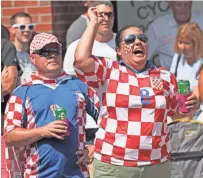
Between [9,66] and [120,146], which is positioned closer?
[120,146]

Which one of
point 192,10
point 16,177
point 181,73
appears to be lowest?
point 16,177

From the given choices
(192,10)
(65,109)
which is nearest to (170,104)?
(65,109)

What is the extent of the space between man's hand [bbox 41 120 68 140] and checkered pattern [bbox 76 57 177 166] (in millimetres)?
428

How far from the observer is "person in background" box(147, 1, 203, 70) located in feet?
26.9

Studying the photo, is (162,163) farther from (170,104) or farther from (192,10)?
(192,10)

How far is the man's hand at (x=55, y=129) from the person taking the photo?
4.48m

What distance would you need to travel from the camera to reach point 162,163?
16.1 feet

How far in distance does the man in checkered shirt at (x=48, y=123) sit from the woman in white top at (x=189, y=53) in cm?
275

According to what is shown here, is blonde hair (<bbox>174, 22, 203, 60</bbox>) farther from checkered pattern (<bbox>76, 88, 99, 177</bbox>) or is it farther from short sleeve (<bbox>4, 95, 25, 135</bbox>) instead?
short sleeve (<bbox>4, 95, 25, 135</bbox>)

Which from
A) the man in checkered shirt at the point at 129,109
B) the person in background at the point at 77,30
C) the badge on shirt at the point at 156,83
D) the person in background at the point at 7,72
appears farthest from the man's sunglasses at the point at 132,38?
the person in background at the point at 77,30

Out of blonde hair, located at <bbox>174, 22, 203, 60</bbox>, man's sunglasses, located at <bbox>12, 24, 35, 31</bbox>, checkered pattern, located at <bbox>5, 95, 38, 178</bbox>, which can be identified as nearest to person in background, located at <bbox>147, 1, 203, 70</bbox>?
blonde hair, located at <bbox>174, 22, 203, 60</bbox>

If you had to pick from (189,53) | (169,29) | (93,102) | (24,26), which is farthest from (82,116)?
(169,29)

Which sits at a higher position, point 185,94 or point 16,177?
point 185,94

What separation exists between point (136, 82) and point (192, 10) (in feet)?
12.7
